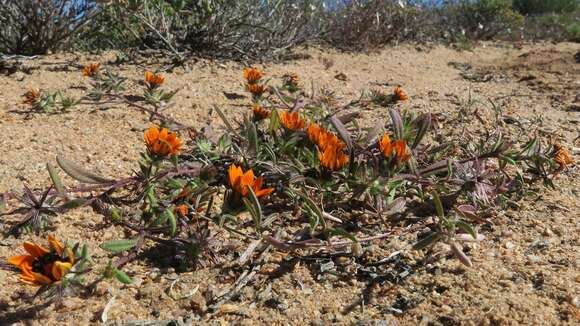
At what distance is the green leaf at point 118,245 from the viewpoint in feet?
4.33

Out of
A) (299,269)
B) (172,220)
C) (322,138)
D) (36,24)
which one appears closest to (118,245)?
(172,220)

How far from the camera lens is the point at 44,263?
118 cm

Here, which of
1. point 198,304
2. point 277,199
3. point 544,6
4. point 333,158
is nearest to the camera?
point 198,304

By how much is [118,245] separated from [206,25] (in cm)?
283

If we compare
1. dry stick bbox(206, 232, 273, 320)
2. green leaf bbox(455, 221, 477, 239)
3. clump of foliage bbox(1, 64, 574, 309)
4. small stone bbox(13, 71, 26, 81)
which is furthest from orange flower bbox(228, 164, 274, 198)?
small stone bbox(13, 71, 26, 81)

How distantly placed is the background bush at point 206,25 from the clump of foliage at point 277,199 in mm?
1852

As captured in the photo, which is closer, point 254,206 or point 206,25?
point 254,206

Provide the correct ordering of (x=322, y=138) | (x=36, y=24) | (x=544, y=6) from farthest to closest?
(x=544, y=6), (x=36, y=24), (x=322, y=138)

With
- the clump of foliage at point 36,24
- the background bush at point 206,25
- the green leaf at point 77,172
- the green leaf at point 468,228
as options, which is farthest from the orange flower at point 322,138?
the clump of foliage at point 36,24

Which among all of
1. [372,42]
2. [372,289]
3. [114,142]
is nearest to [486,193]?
[372,289]

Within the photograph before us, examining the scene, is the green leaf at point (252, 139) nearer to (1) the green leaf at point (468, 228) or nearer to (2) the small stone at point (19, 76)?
(1) the green leaf at point (468, 228)

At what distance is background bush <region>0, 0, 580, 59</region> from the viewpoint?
3.62 m

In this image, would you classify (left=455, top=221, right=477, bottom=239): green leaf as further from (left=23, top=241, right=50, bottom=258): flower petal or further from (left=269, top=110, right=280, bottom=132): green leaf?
(left=23, top=241, right=50, bottom=258): flower petal

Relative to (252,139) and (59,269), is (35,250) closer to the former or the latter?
(59,269)
